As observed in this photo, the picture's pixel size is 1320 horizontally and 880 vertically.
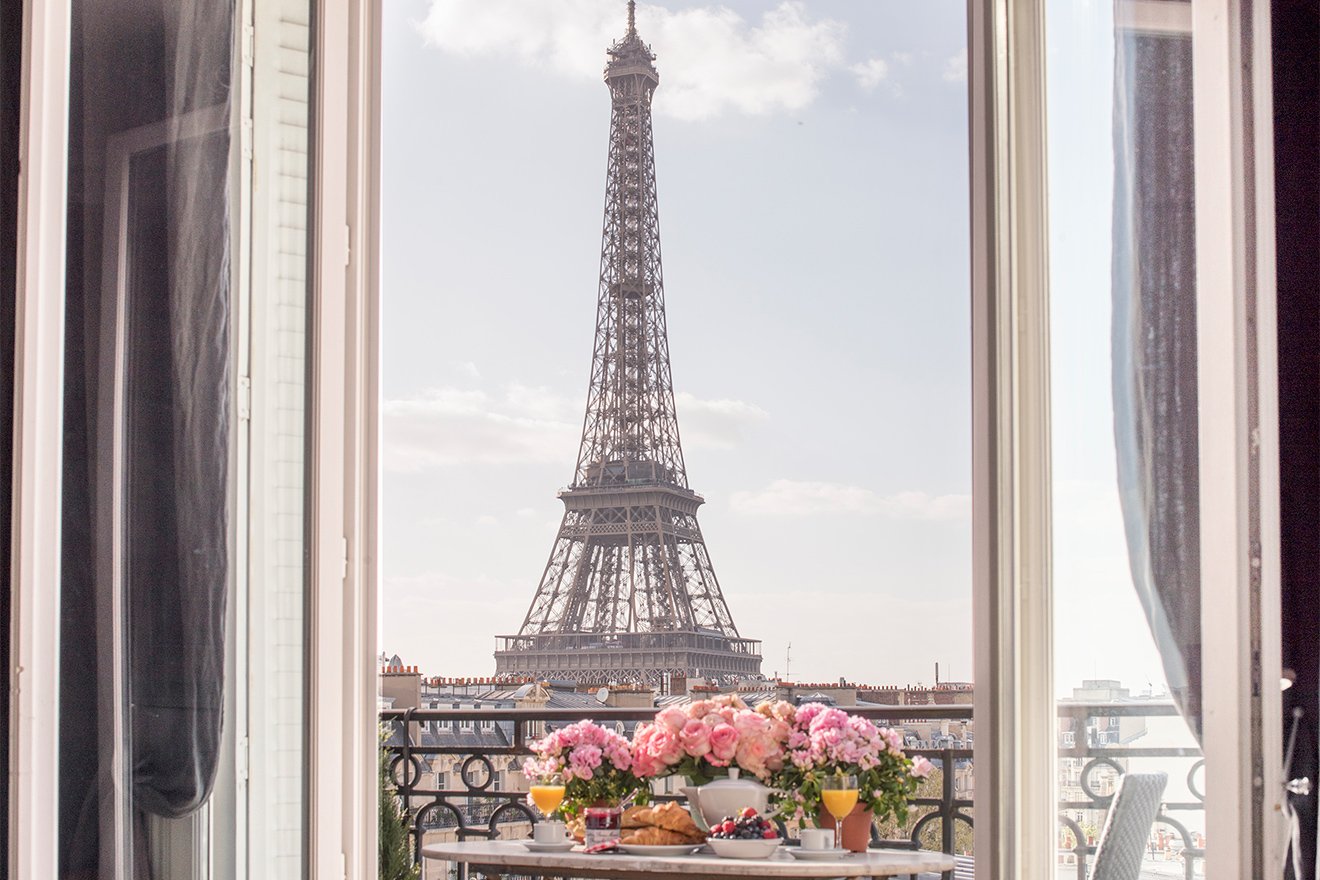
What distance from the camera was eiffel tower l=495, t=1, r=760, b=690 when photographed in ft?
53.6

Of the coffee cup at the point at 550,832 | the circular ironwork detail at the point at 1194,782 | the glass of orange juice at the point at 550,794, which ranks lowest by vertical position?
the coffee cup at the point at 550,832

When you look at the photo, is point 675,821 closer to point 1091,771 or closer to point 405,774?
point 1091,771

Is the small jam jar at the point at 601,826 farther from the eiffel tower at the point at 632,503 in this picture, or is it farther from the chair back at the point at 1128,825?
the eiffel tower at the point at 632,503

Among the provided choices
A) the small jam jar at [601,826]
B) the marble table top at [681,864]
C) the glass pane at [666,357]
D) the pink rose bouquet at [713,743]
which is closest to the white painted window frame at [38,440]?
the marble table top at [681,864]

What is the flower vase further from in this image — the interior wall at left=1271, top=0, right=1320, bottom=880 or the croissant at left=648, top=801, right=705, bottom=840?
the interior wall at left=1271, top=0, right=1320, bottom=880

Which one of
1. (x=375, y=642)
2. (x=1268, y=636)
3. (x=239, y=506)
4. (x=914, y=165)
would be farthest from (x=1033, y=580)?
(x=914, y=165)

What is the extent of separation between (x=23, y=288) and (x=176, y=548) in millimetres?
341

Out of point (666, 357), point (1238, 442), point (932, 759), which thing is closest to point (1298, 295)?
point (1238, 442)

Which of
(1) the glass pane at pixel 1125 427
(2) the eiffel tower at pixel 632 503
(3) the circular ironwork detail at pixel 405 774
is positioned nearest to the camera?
(1) the glass pane at pixel 1125 427

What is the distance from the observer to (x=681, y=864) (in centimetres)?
206

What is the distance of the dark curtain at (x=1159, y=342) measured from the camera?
1414mm

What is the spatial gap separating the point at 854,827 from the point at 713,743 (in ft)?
0.88

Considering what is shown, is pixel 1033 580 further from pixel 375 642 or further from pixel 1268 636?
pixel 375 642

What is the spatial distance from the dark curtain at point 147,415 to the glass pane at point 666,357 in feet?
31.5
